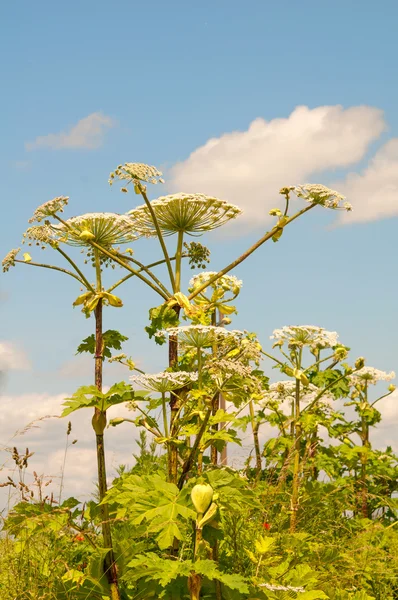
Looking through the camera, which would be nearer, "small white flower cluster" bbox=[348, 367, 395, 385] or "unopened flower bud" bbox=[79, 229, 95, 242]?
"unopened flower bud" bbox=[79, 229, 95, 242]

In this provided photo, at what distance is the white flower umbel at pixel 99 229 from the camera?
5293 millimetres

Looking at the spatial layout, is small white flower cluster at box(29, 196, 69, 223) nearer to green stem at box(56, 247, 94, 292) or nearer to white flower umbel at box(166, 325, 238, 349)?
green stem at box(56, 247, 94, 292)

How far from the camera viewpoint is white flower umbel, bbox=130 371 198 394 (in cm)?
463

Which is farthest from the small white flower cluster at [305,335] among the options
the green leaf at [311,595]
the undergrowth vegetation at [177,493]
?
the green leaf at [311,595]

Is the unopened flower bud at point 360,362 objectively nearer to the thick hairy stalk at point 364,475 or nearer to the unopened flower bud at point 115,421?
the unopened flower bud at point 115,421

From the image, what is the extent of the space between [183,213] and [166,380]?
128 centimetres

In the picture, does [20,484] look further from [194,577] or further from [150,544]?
[194,577]

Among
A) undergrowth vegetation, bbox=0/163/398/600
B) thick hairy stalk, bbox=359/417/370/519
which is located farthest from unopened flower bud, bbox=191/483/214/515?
thick hairy stalk, bbox=359/417/370/519

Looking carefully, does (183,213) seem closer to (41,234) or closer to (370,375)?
(41,234)

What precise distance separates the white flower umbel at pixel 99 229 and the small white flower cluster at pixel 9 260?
14.0 inches

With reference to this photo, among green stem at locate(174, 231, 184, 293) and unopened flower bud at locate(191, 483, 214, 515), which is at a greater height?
green stem at locate(174, 231, 184, 293)

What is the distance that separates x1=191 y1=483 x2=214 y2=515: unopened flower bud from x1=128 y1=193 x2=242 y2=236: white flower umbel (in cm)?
210

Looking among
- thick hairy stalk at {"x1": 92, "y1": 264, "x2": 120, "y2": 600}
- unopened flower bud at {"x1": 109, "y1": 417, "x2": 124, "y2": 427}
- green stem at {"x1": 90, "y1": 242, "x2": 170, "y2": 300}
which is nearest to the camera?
thick hairy stalk at {"x1": 92, "y1": 264, "x2": 120, "y2": 600}

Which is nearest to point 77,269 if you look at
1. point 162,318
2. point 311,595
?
point 162,318
